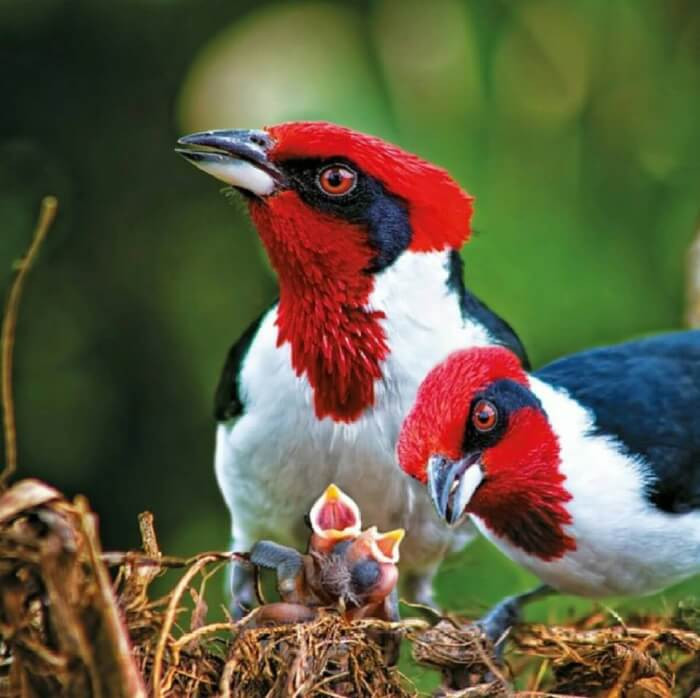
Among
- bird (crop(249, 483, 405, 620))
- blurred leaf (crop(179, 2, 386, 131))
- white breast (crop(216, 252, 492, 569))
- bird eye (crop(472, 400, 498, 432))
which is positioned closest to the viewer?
bird (crop(249, 483, 405, 620))

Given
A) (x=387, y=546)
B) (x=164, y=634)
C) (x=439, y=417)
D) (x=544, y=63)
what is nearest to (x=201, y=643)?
(x=164, y=634)

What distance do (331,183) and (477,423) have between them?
53 centimetres

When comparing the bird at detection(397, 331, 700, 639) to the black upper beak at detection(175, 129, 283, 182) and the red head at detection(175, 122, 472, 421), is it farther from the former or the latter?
the black upper beak at detection(175, 129, 283, 182)

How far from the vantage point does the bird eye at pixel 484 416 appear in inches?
92.6

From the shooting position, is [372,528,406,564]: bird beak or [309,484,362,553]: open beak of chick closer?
[372,528,406,564]: bird beak

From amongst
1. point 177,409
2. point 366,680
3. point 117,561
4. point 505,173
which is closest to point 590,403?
point 366,680

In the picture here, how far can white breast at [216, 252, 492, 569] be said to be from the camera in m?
2.68

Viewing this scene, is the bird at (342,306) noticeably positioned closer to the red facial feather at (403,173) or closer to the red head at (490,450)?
the red facial feather at (403,173)

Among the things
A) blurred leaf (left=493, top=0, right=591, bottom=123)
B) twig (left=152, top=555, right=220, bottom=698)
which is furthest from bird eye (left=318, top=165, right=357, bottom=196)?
blurred leaf (left=493, top=0, right=591, bottom=123)

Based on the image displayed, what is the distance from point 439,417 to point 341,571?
0.28 meters

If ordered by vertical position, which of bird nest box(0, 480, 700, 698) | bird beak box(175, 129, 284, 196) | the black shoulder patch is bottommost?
bird nest box(0, 480, 700, 698)

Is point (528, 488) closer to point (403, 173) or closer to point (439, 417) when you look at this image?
point (439, 417)

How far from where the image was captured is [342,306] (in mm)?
2652

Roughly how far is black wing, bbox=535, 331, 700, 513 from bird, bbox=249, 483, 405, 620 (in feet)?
1.70
